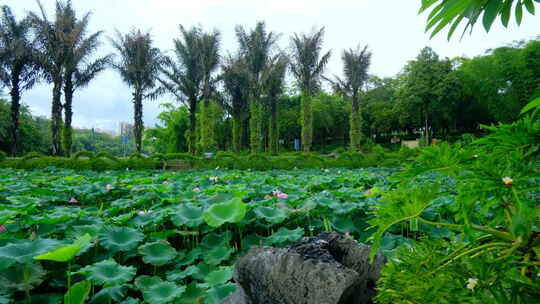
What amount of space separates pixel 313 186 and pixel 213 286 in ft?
9.21

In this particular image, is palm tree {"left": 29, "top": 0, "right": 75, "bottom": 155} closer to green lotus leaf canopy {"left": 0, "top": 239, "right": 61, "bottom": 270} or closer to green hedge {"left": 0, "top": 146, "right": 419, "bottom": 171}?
green hedge {"left": 0, "top": 146, "right": 419, "bottom": 171}

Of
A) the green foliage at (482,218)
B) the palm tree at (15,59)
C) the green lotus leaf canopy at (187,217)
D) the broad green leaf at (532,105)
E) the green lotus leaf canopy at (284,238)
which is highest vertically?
the palm tree at (15,59)

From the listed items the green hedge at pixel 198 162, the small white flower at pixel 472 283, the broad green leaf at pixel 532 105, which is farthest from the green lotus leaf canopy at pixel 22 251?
the green hedge at pixel 198 162

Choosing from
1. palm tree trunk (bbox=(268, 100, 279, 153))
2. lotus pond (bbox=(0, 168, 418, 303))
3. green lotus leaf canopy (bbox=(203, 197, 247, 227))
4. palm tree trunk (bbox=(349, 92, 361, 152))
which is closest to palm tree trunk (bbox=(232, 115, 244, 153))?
palm tree trunk (bbox=(268, 100, 279, 153))

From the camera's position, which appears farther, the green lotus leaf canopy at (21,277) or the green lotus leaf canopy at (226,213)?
the green lotus leaf canopy at (226,213)

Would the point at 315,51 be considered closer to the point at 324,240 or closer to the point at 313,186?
the point at 313,186

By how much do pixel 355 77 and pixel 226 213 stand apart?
21.8 meters

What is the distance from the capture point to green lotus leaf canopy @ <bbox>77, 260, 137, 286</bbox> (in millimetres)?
1292

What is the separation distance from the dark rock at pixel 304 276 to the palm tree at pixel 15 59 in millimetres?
21996

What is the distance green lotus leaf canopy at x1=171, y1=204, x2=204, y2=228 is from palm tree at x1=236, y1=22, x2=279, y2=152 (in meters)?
19.3

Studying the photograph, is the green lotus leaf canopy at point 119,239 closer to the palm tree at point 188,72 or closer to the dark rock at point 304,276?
the dark rock at point 304,276

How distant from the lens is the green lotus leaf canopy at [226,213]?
1.79 m

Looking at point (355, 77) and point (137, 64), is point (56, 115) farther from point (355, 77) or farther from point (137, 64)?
point (355, 77)

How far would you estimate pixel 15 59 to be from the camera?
17906 mm
